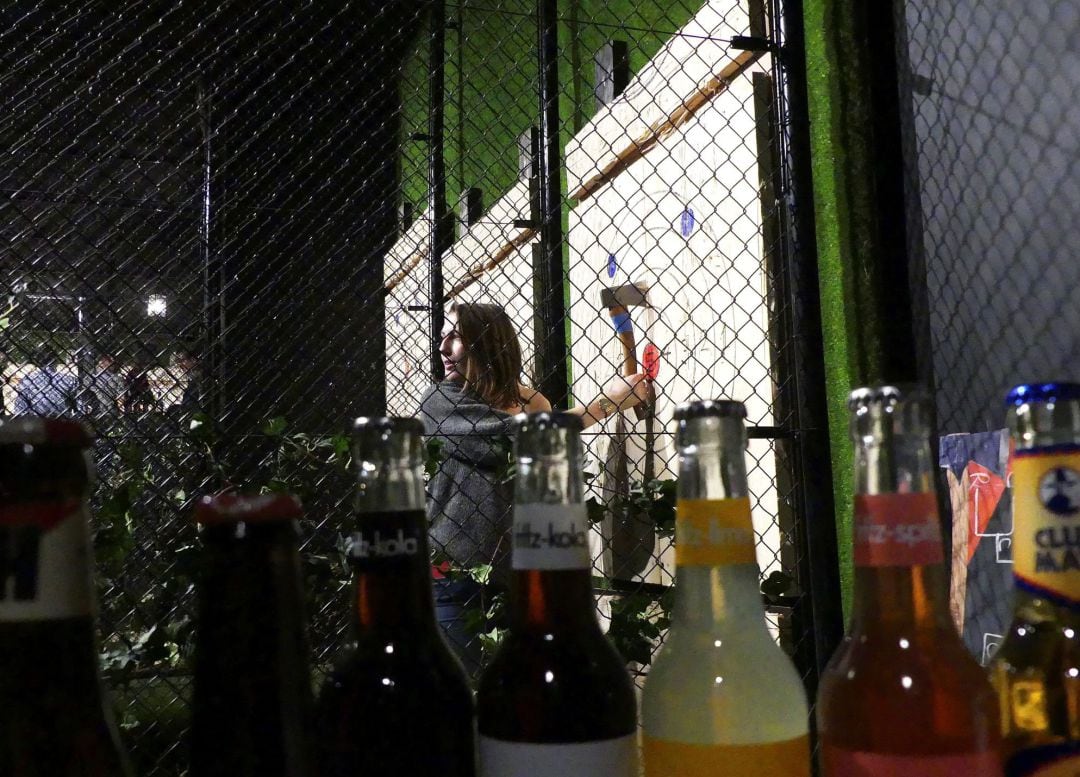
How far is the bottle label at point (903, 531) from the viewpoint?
445 millimetres

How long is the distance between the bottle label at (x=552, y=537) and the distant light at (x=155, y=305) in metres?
3.30

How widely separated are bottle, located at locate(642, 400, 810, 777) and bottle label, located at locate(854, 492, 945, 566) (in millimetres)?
61

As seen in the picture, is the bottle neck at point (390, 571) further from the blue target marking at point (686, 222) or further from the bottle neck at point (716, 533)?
the blue target marking at point (686, 222)

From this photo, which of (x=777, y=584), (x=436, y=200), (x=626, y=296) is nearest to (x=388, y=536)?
(x=777, y=584)

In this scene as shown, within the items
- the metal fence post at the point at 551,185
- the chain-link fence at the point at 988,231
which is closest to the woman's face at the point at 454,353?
the metal fence post at the point at 551,185

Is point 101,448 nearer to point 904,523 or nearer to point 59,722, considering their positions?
point 59,722

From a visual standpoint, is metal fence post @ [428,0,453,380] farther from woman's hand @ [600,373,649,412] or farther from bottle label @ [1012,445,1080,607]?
bottle label @ [1012,445,1080,607]

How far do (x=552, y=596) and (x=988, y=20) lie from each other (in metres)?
0.95

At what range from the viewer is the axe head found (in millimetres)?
1911

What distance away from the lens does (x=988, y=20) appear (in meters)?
1.06

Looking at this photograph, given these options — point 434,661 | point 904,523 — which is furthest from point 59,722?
point 904,523

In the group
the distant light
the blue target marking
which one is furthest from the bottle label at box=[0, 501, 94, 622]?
the distant light

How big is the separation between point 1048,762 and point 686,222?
1474 mm

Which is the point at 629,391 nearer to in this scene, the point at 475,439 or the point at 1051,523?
the point at 475,439
